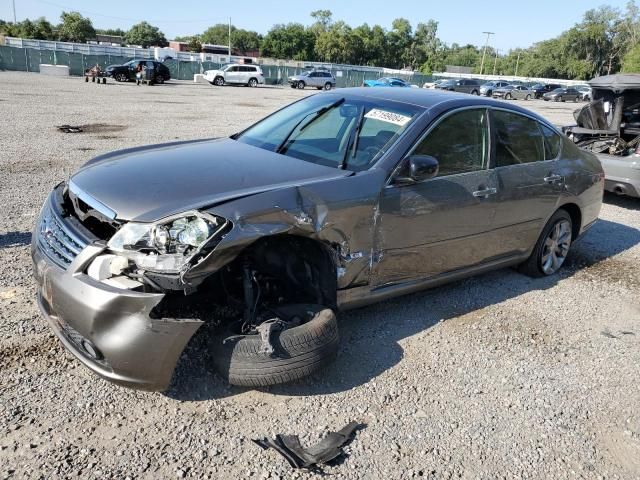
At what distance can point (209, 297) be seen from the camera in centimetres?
335

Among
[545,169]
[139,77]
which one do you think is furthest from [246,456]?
[139,77]

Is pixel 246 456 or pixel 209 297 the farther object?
pixel 209 297

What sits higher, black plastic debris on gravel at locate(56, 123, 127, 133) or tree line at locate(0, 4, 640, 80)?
tree line at locate(0, 4, 640, 80)

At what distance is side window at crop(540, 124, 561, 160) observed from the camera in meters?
5.04

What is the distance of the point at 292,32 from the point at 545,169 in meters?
121

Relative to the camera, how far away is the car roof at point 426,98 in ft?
13.5

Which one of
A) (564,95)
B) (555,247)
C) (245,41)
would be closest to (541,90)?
(564,95)

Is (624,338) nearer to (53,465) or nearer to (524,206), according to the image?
(524,206)

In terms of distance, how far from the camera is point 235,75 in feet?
141

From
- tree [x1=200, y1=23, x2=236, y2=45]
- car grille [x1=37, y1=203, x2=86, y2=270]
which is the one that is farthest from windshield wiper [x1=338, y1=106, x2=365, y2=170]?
tree [x1=200, y1=23, x2=236, y2=45]

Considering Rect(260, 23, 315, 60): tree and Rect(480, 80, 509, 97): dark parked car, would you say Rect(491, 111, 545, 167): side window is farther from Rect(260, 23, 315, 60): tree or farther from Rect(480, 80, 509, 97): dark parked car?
Rect(260, 23, 315, 60): tree

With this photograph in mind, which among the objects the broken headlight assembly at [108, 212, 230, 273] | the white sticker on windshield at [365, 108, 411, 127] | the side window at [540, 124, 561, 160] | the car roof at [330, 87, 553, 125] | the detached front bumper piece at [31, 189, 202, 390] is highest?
the car roof at [330, 87, 553, 125]

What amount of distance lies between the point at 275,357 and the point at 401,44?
5222 inches

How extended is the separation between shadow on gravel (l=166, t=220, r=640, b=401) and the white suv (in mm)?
39967
